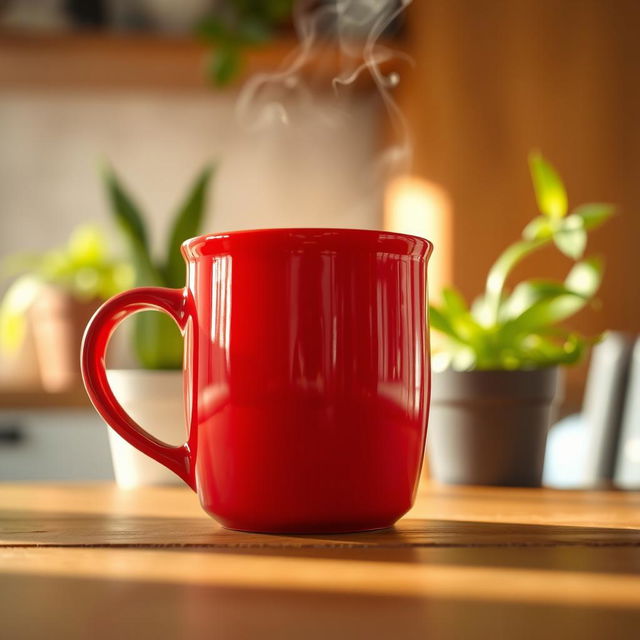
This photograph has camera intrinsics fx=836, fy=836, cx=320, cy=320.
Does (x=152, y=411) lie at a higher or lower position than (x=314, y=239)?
lower

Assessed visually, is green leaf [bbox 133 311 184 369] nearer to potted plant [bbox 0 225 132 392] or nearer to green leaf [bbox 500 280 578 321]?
green leaf [bbox 500 280 578 321]

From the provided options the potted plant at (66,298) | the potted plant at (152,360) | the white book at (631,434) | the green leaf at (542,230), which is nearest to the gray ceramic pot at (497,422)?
the green leaf at (542,230)

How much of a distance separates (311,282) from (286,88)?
6.45ft

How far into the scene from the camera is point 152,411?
2.11 feet

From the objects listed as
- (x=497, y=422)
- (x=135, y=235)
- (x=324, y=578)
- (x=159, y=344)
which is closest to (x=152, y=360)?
(x=159, y=344)

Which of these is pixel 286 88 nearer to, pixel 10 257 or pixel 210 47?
pixel 210 47

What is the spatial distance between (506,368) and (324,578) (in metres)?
0.41

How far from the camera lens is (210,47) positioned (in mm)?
1895

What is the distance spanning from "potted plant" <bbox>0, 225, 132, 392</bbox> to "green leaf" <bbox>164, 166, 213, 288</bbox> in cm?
105

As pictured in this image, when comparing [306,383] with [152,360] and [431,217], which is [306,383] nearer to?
[152,360]

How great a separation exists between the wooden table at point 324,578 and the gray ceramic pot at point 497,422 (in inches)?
7.2

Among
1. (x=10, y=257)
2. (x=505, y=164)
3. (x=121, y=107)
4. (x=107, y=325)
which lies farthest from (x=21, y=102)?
(x=107, y=325)

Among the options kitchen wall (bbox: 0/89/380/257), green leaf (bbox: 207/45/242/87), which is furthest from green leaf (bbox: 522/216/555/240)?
kitchen wall (bbox: 0/89/380/257)

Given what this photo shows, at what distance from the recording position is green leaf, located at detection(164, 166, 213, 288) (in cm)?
75
